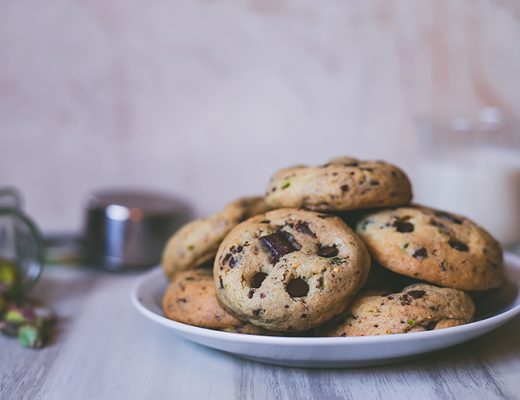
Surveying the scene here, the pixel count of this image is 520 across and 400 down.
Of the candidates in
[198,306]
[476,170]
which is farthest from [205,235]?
[476,170]

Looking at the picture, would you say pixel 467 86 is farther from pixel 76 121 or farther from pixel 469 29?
pixel 76 121

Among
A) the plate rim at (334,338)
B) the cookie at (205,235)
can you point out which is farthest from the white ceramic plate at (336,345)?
the cookie at (205,235)

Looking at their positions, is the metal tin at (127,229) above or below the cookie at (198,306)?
below

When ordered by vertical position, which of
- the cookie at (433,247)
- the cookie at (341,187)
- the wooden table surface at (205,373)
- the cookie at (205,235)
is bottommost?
the wooden table surface at (205,373)

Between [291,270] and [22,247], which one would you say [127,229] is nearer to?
[22,247]

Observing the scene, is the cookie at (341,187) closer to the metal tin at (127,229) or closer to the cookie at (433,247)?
the cookie at (433,247)

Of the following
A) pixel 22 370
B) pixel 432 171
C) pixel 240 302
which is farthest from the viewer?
pixel 432 171

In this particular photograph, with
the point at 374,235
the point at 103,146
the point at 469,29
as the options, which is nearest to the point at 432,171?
the point at 469,29
